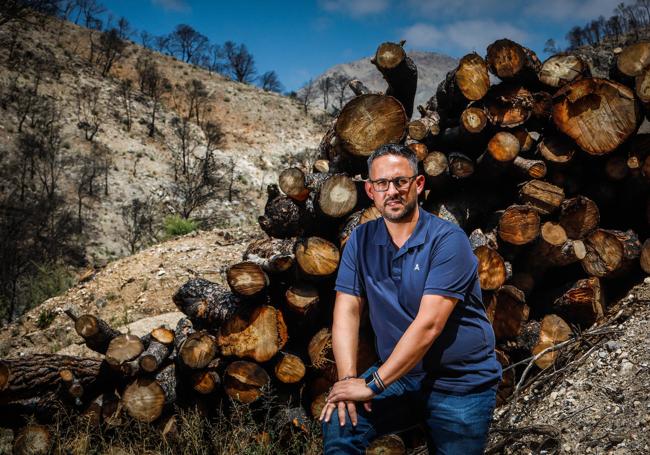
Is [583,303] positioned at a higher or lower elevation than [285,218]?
lower

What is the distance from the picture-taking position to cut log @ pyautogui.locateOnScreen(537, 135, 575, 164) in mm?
3176

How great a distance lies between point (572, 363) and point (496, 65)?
2527 millimetres

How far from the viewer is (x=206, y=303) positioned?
3.39m

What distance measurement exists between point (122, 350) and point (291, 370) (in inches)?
57.5

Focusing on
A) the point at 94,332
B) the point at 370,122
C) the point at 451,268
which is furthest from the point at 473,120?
the point at 94,332

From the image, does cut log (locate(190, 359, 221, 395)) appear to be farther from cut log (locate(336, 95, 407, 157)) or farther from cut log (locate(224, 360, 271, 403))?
cut log (locate(336, 95, 407, 157))

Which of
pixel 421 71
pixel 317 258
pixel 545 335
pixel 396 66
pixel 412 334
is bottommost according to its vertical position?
pixel 545 335

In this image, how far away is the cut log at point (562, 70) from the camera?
→ 3211 millimetres

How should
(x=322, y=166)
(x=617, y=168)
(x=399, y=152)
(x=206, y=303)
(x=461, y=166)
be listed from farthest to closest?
(x=322, y=166) < (x=206, y=303) < (x=461, y=166) < (x=617, y=168) < (x=399, y=152)

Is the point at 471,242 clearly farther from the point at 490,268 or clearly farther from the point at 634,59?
the point at 634,59

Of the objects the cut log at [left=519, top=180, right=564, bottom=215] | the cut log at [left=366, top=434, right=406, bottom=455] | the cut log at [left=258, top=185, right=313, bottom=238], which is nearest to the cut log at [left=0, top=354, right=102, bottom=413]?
the cut log at [left=258, top=185, right=313, bottom=238]

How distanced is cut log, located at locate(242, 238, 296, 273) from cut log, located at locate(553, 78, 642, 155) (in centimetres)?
254

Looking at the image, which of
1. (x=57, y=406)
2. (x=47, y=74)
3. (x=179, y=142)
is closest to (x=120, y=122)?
(x=179, y=142)

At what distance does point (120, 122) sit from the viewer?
26328 mm
